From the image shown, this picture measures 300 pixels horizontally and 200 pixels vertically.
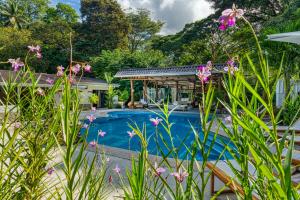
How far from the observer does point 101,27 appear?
113 feet

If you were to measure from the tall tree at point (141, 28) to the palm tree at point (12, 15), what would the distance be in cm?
1536

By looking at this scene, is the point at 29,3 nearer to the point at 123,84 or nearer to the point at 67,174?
the point at 123,84

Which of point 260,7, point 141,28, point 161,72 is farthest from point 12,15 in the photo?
point 260,7

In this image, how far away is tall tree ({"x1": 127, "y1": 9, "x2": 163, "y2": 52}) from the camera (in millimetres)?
38156

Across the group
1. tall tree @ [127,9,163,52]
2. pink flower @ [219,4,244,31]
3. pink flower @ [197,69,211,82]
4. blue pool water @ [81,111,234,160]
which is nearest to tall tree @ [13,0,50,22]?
tall tree @ [127,9,163,52]

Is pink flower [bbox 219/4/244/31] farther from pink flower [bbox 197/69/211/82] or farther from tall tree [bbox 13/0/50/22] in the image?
tall tree [bbox 13/0/50/22]

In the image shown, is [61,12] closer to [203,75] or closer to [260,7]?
[260,7]

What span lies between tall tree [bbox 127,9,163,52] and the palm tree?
1536cm

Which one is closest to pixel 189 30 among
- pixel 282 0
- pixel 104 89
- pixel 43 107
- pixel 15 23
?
pixel 282 0

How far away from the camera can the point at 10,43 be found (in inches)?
1128

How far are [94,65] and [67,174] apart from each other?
90.6 feet

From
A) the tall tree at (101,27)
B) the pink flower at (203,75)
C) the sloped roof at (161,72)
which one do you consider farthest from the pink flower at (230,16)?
the tall tree at (101,27)

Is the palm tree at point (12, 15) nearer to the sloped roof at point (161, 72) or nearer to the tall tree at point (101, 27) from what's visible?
the tall tree at point (101, 27)

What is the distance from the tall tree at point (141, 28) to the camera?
38156 millimetres
